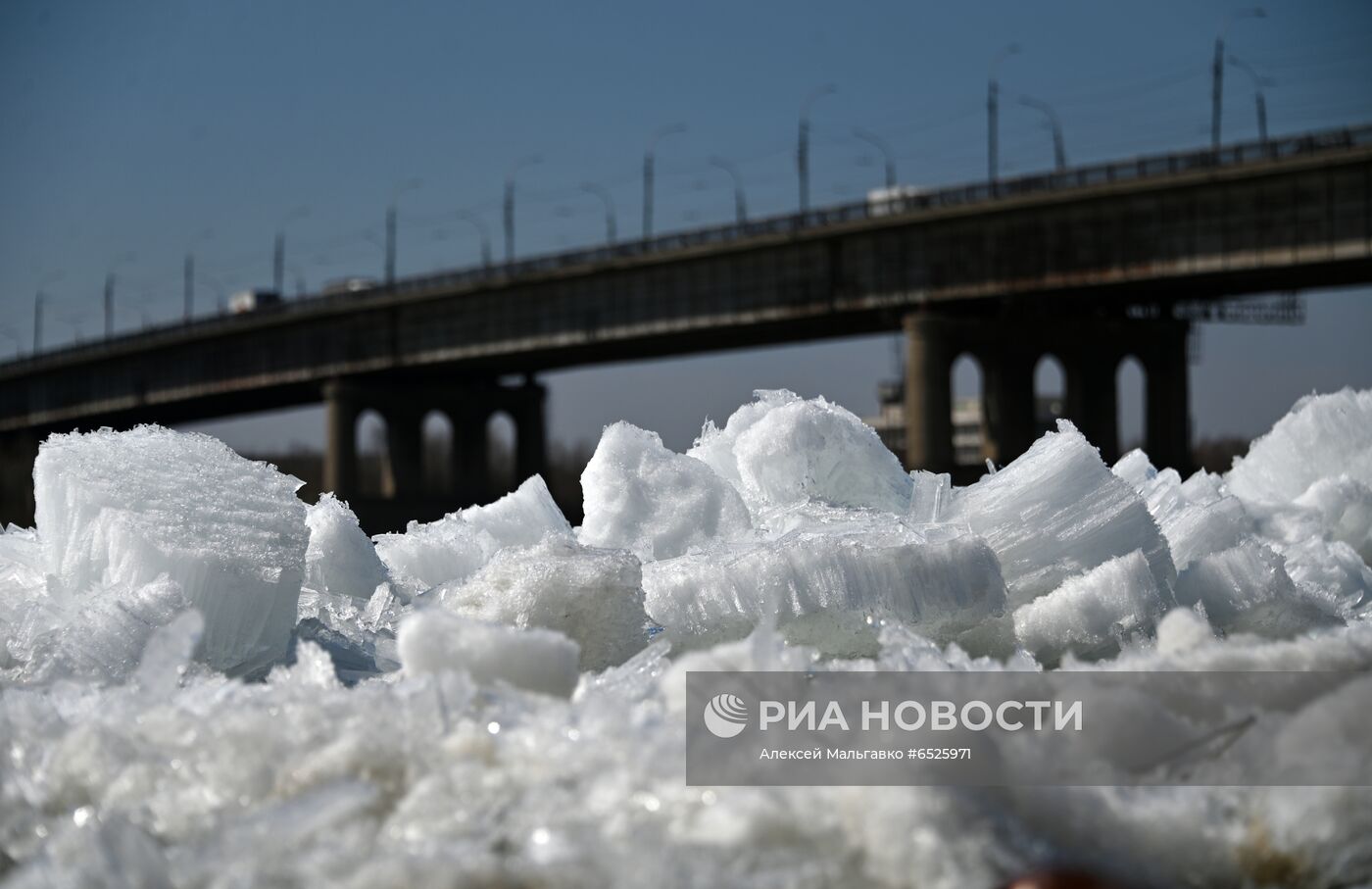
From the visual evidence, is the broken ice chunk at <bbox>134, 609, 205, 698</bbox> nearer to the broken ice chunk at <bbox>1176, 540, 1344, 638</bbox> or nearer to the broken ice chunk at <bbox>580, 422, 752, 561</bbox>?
the broken ice chunk at <bbox>580, 422, 752, 561</bbox>

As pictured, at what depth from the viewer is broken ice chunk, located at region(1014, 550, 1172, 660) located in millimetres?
5297

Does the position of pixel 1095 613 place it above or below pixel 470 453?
below

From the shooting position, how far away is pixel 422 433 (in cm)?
6225

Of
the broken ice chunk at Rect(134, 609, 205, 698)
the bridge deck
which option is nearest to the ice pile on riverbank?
the broken ice chunk at Rect(134, 609, 205, 698)

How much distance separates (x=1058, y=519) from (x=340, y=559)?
2.92 meters

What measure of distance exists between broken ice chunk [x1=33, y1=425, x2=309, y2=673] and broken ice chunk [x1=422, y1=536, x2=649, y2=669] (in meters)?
0.78

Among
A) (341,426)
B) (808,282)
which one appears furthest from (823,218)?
(341,426)

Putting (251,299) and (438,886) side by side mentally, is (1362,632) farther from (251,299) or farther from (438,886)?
(251,299)

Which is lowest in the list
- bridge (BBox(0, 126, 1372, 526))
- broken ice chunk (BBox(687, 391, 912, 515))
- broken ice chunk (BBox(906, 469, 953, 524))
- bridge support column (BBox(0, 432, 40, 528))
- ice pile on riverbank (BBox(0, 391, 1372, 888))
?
ice pile on riverbank (BBox(0, 391, 1372, 888))

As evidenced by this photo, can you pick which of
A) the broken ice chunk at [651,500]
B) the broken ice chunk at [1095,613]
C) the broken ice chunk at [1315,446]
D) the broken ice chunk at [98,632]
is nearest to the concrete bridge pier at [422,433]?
the broken ice chunk at [1315,446]

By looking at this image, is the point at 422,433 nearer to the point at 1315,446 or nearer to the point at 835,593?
the point at 1315,446

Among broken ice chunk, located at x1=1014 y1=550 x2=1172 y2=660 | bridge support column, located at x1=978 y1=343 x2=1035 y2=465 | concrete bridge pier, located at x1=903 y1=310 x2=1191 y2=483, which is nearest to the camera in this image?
broken ice chunk, located at x1=1014 y1=550 x2=1172 y2=660

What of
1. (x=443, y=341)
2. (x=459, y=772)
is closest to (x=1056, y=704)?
(x=459, y=772)

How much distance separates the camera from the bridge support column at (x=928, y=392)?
41375 millimetres
